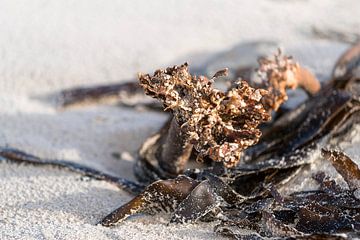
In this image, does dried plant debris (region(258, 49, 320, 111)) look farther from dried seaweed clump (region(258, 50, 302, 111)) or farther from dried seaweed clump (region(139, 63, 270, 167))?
dried seaweed clump (region(139, 63, 270, 167))

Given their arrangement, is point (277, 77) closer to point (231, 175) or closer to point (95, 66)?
point (231, 175)

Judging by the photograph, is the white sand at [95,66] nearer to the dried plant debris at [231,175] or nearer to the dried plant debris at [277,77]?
the dried plant debris at [231,175]

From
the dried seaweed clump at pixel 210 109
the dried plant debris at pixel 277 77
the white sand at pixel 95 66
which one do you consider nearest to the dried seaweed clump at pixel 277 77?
the dried plant debris at pixel 277 77

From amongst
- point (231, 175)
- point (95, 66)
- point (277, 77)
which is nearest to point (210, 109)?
point (231, 175)

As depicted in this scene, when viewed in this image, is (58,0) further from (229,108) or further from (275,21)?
(229,108)

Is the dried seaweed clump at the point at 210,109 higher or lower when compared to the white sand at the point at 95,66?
higher

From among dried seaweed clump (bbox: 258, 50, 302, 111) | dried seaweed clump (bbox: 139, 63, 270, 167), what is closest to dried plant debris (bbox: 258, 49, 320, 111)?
dried seaweed clump (bbox: 258, 50, 302, 111)

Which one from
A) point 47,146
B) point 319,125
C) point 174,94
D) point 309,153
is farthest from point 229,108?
point 47,146
